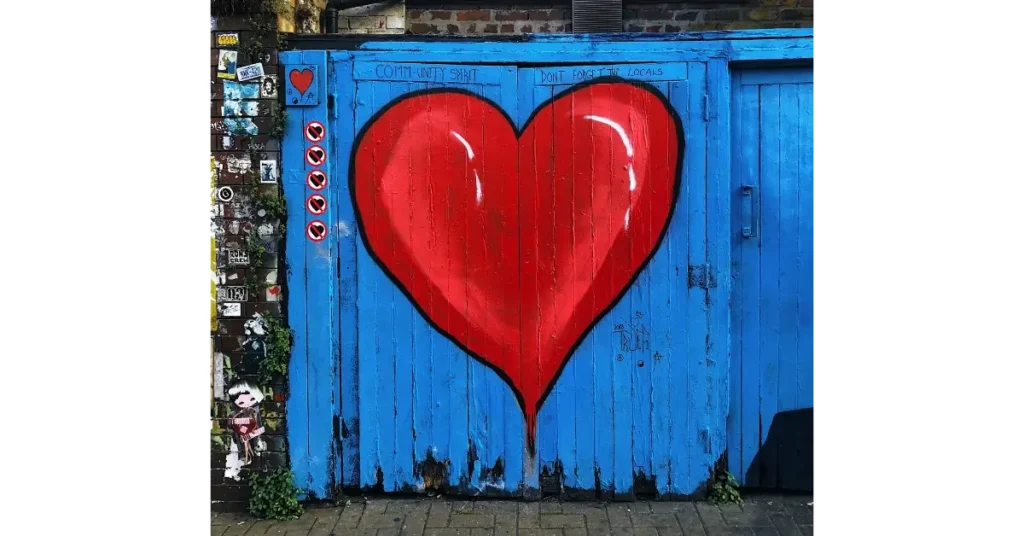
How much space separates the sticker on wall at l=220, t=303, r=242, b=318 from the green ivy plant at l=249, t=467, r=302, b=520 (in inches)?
33.6

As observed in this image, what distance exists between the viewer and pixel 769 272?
3.41m

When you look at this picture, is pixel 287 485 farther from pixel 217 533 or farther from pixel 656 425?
pixel 656 425

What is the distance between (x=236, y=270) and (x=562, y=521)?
214cm

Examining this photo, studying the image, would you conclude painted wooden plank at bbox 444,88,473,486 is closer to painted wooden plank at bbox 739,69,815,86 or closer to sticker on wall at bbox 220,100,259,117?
sticker on wall at bbox 220,100,259,117

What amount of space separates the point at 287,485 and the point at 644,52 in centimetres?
295

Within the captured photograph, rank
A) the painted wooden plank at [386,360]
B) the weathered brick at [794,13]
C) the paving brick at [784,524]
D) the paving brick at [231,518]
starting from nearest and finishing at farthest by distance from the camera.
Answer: the paving brick at [784,524] → the paving brick at [231,518] → the painted wooden plank at [386,360] → the weathered brick at [794,13]

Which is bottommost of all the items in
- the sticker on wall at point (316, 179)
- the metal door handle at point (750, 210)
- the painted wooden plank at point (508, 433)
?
the painted wooden plank at point (508, 433)

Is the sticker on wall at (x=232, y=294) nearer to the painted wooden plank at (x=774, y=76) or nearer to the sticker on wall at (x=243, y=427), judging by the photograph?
the sticker on wall at (x=243, y=427)

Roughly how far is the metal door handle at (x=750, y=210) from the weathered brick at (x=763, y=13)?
115 centimetres

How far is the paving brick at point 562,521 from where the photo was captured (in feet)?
10.3

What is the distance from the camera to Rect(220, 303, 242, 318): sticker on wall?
329cm

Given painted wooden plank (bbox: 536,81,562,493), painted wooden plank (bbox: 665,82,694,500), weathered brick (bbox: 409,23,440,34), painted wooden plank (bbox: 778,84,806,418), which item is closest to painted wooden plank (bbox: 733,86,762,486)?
painted wooden plank (bbox: 778,84,806,418)

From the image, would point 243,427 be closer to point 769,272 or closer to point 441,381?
point 441,381

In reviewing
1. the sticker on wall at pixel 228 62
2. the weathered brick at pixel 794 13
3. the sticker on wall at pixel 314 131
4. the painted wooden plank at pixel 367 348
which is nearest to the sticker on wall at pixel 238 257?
the painted wooden plank at pixel 367 348
